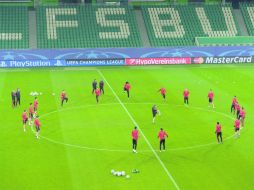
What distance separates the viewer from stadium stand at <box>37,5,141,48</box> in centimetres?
6800

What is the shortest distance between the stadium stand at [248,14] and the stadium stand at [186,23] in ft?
5.88

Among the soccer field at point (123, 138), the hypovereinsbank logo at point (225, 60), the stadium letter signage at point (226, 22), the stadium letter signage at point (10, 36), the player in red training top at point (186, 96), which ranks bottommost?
the soccer field at point (123, 138)

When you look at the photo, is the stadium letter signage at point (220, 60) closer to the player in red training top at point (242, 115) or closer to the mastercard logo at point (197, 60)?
the mastercard logo at point (197, 60)

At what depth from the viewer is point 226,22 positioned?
74312mm

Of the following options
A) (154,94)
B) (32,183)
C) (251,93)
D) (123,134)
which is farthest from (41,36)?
(32,183)

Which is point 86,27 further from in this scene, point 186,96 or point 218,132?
point 218,132

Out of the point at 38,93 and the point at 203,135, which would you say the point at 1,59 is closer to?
the point at 38,93

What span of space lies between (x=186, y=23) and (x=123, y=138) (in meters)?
43.9

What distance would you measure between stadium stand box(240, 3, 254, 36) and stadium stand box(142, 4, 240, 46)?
1.79m

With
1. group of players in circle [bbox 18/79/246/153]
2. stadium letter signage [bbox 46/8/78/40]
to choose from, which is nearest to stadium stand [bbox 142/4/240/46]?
stadium letter signage [bbox 46/8/78/40]

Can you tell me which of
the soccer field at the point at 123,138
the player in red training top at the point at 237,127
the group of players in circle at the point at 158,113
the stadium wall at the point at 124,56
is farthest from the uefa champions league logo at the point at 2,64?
the player in red training top at the point at 237,127

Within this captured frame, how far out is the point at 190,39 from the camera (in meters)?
70.9

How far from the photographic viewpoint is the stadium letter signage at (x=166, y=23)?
71588mm

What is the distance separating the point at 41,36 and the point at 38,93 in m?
24.4
